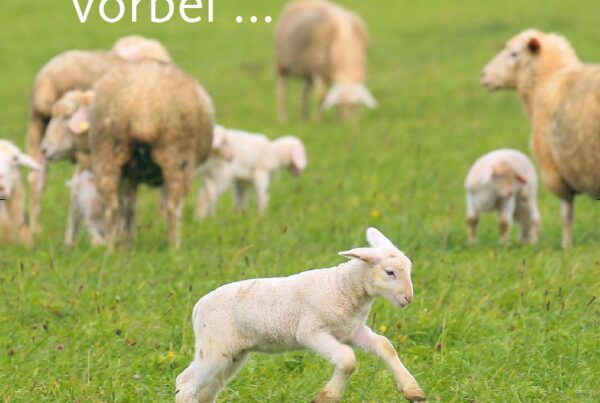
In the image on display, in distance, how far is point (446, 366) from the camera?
18.6 feet

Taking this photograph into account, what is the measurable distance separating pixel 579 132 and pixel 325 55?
10944 millimetres

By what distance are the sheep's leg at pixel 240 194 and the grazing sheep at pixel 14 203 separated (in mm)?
2570

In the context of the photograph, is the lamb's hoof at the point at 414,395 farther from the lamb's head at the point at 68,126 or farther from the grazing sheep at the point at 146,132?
the lamb's head at the point at 68,126

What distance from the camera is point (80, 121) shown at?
923cm

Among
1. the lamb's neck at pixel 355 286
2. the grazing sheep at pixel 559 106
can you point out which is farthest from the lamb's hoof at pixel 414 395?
the grazing sheep at pixel 559 106

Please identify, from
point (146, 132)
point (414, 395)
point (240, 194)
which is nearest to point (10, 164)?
point (146, 132)

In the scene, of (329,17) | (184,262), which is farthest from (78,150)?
(329,17)

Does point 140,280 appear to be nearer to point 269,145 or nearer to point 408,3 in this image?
point 269,145

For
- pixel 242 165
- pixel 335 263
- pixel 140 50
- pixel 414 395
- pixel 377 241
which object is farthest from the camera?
pixel 242 165

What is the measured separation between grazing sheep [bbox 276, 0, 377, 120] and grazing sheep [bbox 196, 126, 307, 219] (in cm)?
673

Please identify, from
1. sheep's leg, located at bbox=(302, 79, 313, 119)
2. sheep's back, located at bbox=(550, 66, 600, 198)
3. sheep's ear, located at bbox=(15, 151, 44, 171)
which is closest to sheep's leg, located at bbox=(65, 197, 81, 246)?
sheep's ear, located at bbox=(15, 151, 44, 171)

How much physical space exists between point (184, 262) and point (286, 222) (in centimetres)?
199

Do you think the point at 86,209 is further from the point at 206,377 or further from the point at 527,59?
the point at 206,377

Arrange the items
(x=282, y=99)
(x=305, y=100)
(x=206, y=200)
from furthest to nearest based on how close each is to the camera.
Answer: (x=305, y=100)
(x=282, y=99)
(x=206, y=200)
